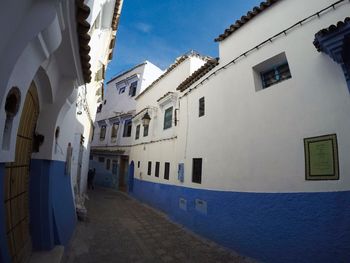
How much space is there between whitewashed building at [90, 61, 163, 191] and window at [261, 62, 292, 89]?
12.3 meters

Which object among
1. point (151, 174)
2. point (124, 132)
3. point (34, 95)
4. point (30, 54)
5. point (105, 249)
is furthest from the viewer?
point (124, 132)

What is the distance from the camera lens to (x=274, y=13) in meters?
5.82

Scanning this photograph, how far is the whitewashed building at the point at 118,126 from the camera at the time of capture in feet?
59.6

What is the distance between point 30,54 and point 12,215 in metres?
2.43

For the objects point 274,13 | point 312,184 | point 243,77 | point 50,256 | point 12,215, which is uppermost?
point 274,13

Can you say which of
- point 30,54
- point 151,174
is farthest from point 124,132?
point 30,54

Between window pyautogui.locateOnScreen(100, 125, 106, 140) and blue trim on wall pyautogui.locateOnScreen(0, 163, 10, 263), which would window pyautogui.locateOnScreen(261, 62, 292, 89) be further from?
window pyautogui.locateOnScreen(100, 125, 106, 140)

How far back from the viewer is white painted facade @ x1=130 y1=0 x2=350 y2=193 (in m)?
4.25

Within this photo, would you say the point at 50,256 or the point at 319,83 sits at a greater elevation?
the point at 319,83

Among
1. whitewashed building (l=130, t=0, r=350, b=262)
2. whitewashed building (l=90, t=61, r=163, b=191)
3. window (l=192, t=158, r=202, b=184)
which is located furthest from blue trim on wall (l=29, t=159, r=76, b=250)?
whitewashed building (l=90, t=61, r=163, b=191)

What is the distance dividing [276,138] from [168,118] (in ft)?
22.9

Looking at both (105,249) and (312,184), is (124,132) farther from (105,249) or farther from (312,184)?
(312,184)

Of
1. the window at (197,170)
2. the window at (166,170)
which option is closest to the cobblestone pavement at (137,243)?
the window at (197,170)

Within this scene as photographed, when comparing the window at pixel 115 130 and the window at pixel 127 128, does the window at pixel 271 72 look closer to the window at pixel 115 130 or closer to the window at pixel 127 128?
the window at pixel 127 128
